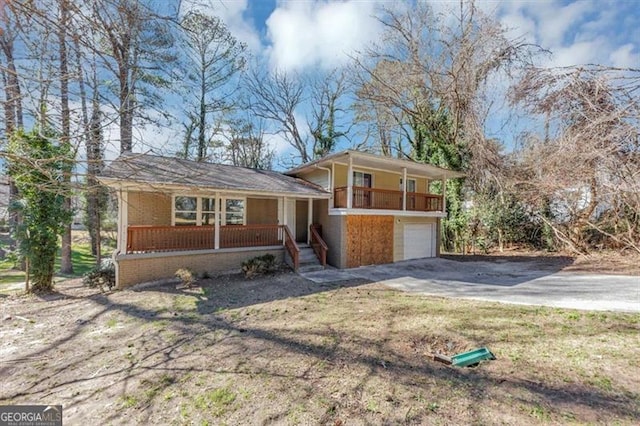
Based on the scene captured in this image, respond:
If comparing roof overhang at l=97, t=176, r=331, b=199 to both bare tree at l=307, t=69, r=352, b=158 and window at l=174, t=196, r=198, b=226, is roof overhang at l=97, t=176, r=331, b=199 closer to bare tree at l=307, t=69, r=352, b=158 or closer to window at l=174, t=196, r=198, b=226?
window at l=174, t=196, r=198, b=226

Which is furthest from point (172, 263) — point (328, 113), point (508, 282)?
point (328, 113)

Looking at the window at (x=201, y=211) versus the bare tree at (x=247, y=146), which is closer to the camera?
the window at (x=201, y=211)

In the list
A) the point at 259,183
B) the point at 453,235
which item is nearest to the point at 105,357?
the point at 259,183

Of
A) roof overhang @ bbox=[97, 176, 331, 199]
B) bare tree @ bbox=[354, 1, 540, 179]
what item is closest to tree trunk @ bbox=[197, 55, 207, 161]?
bare tree @ bbox=[354, 1, 540, 179]

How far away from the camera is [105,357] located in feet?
15.2

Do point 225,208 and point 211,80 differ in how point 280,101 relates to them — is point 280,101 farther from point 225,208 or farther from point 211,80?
point 225,208

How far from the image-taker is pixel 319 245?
40.2 feet

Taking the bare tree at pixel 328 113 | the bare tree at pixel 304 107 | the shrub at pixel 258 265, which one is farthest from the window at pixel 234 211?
the bare tree at pixel 304 107

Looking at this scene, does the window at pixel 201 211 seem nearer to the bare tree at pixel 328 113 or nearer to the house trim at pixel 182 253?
Answer: the house trim at pixel 182 253

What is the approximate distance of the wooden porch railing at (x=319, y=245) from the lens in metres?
11.9

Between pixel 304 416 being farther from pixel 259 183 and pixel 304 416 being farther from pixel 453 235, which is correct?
pixel 453 235
